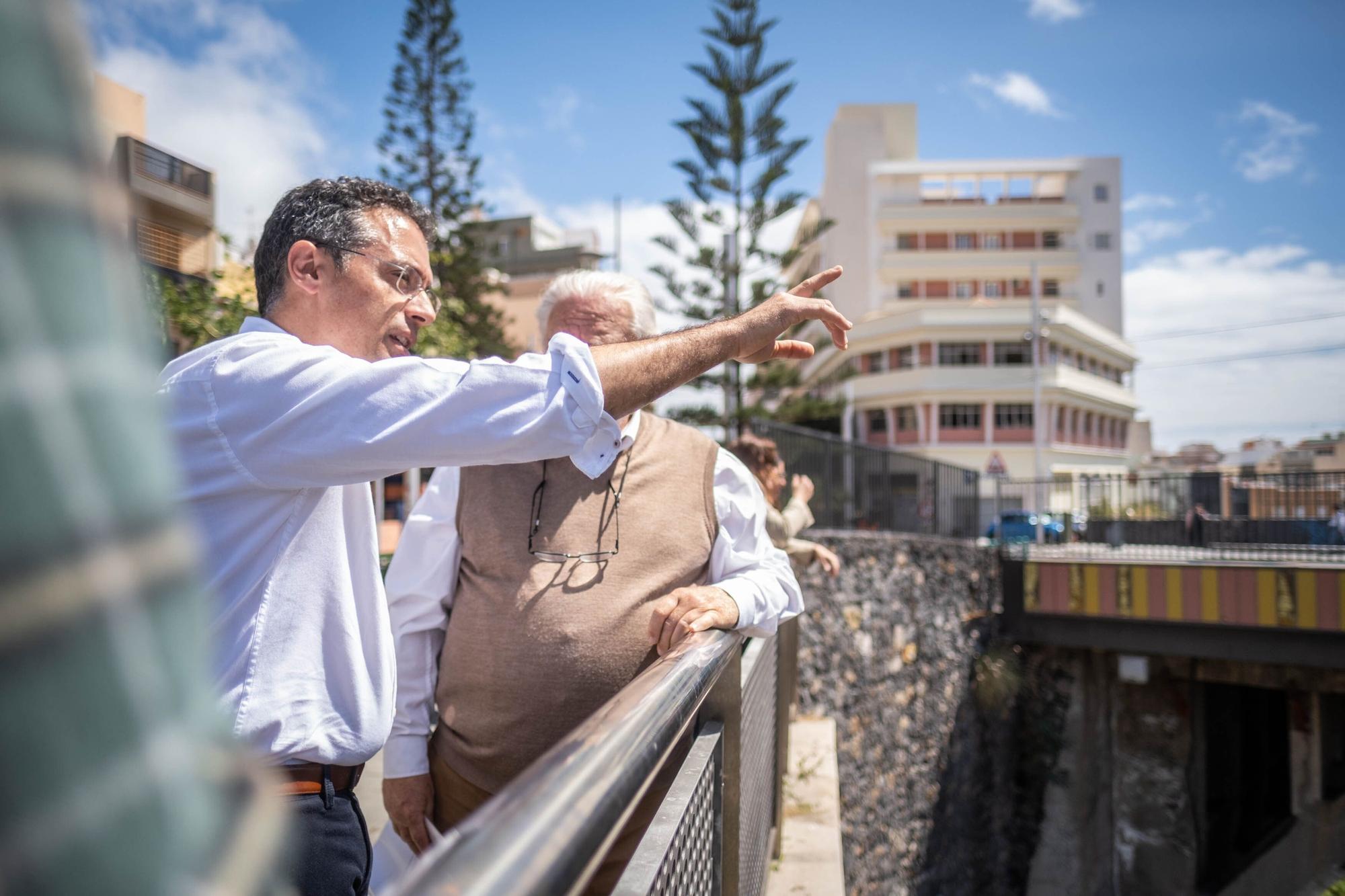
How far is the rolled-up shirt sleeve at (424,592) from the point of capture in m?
2.11

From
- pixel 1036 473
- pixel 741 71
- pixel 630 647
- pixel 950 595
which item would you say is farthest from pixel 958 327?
pixel 630 647

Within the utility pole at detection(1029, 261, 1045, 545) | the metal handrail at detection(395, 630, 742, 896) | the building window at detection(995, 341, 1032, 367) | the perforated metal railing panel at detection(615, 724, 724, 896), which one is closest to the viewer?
the metal handrail at detection(395, 630, 742, 896)

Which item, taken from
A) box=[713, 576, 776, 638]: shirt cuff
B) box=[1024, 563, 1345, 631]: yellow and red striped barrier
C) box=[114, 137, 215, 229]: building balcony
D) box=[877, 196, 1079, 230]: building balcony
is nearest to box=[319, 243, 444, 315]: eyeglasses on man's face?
box=[713, 576, 776, 638]: shirt cuff

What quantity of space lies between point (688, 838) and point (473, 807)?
2.56 ft

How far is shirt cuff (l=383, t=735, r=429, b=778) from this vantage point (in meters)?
2.05

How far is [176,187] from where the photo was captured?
63.3 ft

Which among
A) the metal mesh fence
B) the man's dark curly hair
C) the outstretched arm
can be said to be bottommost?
the metal mesh fence

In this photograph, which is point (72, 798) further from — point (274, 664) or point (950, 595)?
point (950, 595)

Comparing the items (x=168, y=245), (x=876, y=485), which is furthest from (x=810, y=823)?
(x=168, y=245)

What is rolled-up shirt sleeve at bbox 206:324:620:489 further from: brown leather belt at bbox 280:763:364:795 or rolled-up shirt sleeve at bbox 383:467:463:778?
rolled-up shirt sleeve at bbox 383:467:463:778

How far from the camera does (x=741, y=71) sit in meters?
15.1

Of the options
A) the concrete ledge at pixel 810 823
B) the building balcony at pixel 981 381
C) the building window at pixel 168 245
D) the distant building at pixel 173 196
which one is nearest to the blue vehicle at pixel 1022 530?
the concrete ledge at pixel 810 823

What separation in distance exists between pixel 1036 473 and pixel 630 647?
3888cm

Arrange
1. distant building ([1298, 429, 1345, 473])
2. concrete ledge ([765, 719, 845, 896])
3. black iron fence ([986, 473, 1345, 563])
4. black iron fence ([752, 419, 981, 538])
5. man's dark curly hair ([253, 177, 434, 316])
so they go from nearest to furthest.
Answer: man's dark curly hair ([253, 177, 434, 316]) < concrete ledge ([765, 719, 845, 896]) < black iron fence ([752, 419, 981, 538]) < black iron fence ([986, 473, 1345, 563]) < distant building ([1298, 429, 1345, 473])
